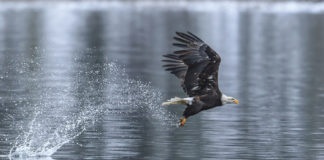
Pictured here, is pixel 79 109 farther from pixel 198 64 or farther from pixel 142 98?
pixel 198 64

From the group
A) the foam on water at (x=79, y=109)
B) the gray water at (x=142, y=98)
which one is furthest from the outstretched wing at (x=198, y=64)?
the foam on water at (x=79, y=109)

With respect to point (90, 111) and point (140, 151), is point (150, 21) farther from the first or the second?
point (140, 151)

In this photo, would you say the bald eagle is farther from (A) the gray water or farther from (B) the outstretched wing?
(A) the gray water

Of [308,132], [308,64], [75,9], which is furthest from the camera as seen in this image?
[75,9]

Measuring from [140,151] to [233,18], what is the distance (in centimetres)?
5023

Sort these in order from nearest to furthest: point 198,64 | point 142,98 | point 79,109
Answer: point 198,64
point 79,109
point 142,98

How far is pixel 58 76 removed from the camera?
24.6 metres

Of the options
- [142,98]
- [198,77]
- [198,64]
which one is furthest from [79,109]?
[198,64]

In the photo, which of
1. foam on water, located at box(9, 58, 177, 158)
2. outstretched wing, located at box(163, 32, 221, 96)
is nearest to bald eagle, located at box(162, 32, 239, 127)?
outstretched wing, located at box(163, 32, 221, 96)

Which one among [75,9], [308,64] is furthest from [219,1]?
[308,64]

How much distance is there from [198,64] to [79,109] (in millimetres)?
4948

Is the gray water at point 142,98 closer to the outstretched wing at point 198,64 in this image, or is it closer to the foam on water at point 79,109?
the foam on water at point 79,109

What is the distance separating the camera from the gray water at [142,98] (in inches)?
583

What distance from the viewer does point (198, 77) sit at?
14422 mm
